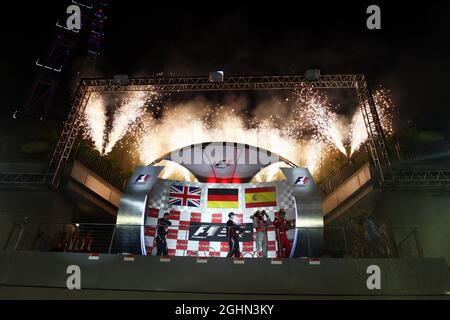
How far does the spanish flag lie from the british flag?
189 cm

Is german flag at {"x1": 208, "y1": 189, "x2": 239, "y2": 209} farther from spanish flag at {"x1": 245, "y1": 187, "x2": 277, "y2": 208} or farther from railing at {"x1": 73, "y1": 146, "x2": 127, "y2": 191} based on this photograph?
railing at {"x1": 73, "y1": 146, "x2": 127, "y2": 191}

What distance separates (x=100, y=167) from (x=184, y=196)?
5556 mm

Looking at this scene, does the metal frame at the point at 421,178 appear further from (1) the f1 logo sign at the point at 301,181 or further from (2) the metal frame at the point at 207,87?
(1) the f1 logo sign at the point at 301,181

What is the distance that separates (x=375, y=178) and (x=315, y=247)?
445cm

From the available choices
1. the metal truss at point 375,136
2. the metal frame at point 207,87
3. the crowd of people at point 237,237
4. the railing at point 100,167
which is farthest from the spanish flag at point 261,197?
the railing at point 100,167

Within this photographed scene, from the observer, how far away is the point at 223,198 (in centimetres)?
1376

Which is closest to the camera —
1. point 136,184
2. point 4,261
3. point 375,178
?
point 4,261

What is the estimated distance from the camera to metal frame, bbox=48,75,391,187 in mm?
14586

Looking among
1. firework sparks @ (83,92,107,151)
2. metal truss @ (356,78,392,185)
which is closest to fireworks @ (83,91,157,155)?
firework sparks @ (83,92,107,151)

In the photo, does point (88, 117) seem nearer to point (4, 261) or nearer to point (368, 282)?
point (4, 261)

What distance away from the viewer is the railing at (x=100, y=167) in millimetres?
15727

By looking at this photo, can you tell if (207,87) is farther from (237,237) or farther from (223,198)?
(237,237)

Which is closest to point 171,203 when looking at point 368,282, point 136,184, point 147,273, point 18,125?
point 136,184
